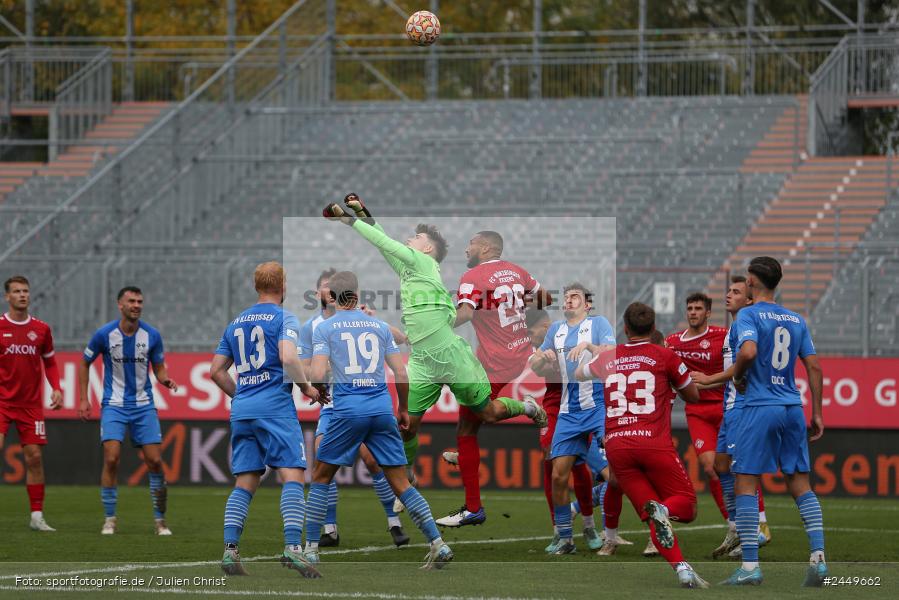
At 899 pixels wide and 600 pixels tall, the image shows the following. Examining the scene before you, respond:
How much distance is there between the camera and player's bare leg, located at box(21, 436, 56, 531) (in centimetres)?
1504

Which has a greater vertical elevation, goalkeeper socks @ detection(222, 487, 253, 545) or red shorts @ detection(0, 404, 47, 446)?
red shorts @ detection(0, 404, 47, 446)

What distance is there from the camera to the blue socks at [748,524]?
1070cm

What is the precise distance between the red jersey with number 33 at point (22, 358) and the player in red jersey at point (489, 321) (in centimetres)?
474

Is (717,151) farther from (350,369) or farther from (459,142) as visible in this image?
(350,369)

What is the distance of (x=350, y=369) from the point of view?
11242 millimetres

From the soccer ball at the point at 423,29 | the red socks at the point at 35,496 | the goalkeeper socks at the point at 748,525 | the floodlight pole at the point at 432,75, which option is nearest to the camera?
the goalkeeper socks at the point at 748,525

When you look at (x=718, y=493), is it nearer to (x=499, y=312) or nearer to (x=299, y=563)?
(x=499, y=312)

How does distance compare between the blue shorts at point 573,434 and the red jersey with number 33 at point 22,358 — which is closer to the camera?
the blue shorts at point 573,434

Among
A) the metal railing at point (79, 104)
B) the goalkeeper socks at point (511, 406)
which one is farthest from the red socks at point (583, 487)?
the metal railing at point (79, 104)

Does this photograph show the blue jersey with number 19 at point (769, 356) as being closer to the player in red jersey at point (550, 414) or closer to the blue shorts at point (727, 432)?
the blue shorts at point (727, 432)

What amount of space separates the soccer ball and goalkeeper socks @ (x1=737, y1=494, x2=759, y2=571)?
30.4 feet

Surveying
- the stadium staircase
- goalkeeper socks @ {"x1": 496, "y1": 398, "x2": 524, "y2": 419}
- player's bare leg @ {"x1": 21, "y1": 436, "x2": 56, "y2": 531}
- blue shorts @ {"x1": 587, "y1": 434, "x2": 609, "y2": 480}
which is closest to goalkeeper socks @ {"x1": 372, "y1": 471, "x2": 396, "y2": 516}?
goalkeeper socks @ {"x1": 496, "y1": 398, "x2": 524, "y2": 419}

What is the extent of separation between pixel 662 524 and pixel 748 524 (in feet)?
2.90

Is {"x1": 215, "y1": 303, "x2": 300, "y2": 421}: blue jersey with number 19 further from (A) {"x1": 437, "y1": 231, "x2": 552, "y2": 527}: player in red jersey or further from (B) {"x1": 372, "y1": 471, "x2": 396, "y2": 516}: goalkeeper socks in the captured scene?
(B) {"x1": 372, "y1": 471, "x2": 396, "y2": 516}: goalkeeper socks
